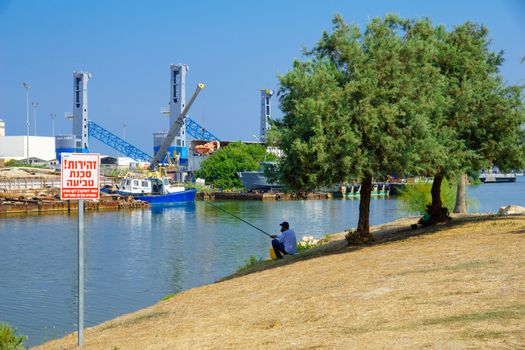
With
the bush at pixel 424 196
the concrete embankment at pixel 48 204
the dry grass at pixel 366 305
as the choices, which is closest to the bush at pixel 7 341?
the dry grass at pixel 366 305

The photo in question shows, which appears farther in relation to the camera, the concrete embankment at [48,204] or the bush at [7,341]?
the concrete embankment at [48,204]

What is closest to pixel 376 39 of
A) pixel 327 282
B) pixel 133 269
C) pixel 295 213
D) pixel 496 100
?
pixel 496 100

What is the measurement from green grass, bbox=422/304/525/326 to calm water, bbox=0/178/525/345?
41.2ft

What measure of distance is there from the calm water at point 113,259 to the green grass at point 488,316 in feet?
41.2

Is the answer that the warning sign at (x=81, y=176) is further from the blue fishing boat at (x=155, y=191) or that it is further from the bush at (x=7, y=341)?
the blue fishing boat at (x=155, y=191)

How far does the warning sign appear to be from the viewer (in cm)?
1101

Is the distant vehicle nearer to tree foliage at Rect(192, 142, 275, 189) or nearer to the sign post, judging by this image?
tree foliage at Rect(192, 142, 275, 189)

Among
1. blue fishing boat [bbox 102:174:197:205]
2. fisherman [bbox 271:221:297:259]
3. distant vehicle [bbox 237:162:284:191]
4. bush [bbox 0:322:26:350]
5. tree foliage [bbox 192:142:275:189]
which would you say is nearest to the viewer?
bush [bbox 0:322:26:350]

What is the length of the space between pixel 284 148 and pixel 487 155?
239 inches

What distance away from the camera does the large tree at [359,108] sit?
17.6m

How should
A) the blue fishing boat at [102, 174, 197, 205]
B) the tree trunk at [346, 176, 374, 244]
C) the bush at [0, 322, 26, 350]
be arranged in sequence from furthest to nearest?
the blue fishing boat at [102, 174, 197, 205]
the tree trunk at [346, 176, 374, 244]
the bush at [0, 322, 26, 350]

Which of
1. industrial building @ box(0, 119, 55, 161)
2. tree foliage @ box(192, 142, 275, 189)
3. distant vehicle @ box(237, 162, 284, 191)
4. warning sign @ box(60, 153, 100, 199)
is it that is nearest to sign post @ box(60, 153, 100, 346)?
warning sign @ box(60, 153, 100, 199)

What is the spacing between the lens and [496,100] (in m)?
19.6

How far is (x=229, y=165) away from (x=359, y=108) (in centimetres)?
10956
